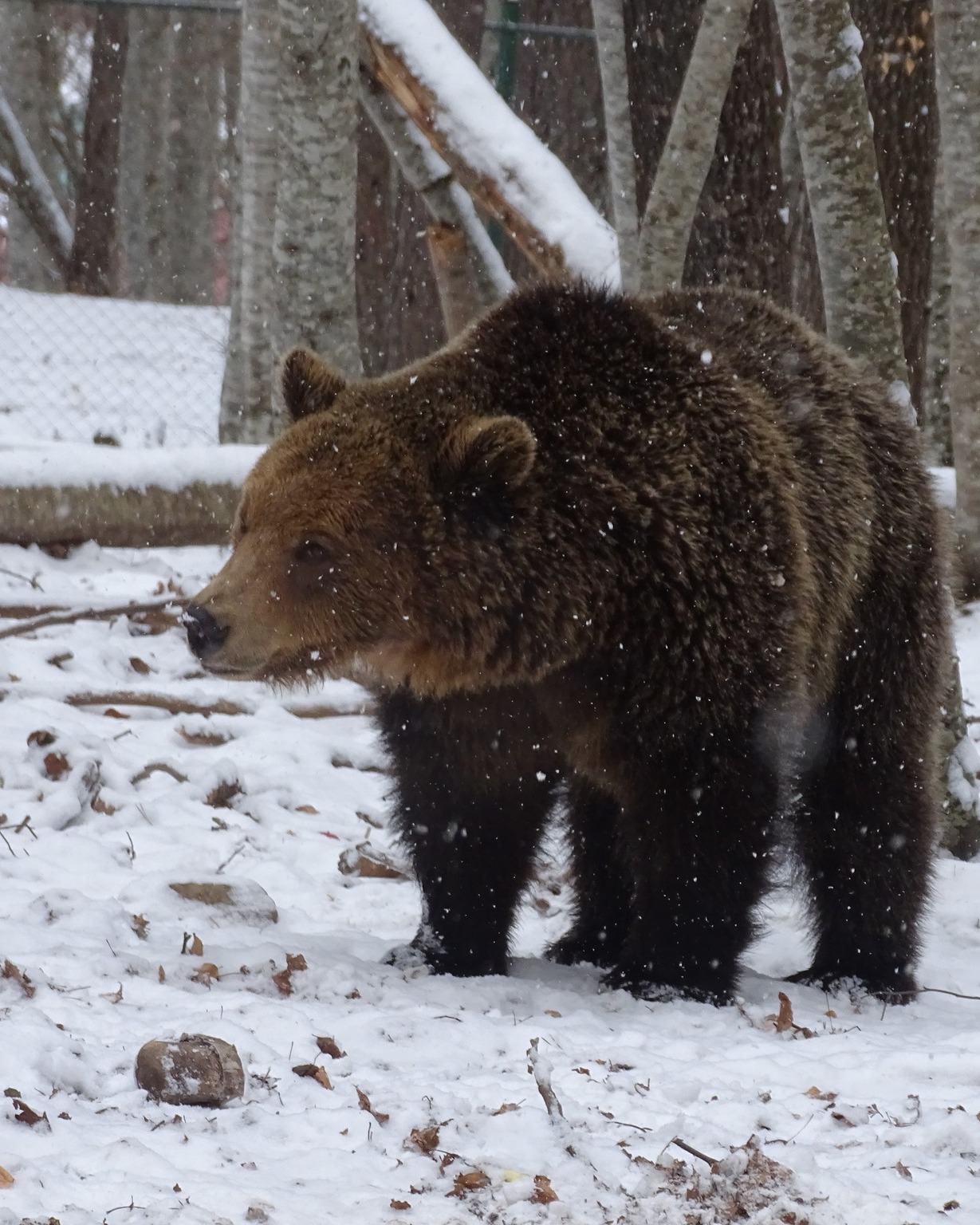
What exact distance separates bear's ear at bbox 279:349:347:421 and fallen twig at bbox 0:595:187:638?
2550mm

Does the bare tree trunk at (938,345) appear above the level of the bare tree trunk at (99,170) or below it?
below

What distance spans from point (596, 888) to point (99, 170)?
1685cm

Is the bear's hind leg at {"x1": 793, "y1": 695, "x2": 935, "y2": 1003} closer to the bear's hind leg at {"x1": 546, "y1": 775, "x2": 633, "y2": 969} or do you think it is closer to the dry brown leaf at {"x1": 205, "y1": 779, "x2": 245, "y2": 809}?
the bear's hind leg at {"x1": 546, "y1": 775, "x2": 633, "y2": 969}

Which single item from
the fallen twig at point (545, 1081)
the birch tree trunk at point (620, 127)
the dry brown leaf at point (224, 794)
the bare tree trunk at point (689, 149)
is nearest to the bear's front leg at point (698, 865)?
the fallen twig at point (545, 1081)

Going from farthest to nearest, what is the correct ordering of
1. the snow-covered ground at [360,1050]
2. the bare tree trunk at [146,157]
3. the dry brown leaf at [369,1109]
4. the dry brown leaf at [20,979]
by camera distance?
the bare tree trunk at [146,157] → the dry brown leaf at [20,979] → the dry brown leaf at [369,1109] → the snow-covered ground at [360,1050]

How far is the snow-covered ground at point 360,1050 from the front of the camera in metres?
2.76

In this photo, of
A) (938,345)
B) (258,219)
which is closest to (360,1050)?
(258,219)

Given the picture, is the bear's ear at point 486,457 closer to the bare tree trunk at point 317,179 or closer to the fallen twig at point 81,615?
the fallen twig at point 81,615

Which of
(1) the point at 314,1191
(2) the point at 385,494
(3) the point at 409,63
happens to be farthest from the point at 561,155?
(1) the point at 314,1191

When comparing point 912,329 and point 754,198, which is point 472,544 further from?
point 912,329

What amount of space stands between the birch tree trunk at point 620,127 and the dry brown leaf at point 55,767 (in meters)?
3.27

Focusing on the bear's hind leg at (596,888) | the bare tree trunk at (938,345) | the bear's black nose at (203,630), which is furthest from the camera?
the bare tree trunk at (938,345)

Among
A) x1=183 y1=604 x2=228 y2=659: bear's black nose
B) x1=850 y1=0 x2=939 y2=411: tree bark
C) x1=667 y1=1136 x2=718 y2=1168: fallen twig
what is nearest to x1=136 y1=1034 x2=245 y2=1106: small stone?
x1=667 y1=1136 x2=718 y2=1168: fallen twig

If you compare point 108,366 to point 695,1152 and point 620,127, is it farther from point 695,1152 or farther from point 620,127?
point 695,1152
